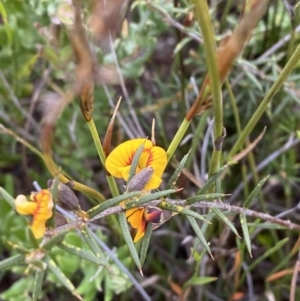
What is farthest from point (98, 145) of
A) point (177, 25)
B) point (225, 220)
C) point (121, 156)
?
point (177, 25)

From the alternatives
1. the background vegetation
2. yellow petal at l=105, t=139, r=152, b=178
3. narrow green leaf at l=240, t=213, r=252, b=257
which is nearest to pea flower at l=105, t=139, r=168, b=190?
yellow petal at l=105, t=139, r=152, b=178

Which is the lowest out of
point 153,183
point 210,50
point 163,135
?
point 163,135

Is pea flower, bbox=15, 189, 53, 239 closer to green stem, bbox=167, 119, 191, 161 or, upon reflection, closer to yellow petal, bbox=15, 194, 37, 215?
yellow petal, bbox=15, 194, 37, 215

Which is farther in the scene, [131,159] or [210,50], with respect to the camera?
[131,159]

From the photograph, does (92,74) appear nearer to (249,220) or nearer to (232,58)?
(232,58)

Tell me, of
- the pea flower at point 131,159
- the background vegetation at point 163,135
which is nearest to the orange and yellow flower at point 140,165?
the pea flower at point 131,159

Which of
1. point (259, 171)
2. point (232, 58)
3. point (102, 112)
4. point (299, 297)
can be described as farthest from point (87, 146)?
point (232, 58)

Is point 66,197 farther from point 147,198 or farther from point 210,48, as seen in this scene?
point 210,48

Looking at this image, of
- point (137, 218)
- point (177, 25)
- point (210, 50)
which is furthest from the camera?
point (177, 25)
